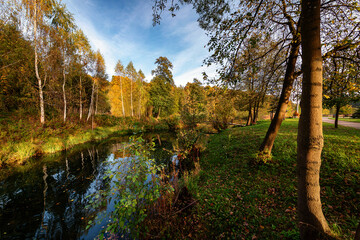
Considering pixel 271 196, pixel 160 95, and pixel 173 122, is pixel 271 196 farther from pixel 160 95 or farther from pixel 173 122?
pixel 160 95

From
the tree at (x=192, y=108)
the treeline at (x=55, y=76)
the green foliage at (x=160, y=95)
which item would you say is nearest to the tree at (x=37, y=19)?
the treeline at (x=55, y=76)

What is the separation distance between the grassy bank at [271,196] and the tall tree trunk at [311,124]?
0.73m

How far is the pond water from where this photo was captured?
377 cm

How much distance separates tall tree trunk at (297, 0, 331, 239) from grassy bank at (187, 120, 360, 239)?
0.73 metres

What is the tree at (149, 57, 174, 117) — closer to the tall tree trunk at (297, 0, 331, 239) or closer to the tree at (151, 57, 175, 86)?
the tree at (151, 57, 175, 86)

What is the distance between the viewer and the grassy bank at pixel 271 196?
275 centimetres

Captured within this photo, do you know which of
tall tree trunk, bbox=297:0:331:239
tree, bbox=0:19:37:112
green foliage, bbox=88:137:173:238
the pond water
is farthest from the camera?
tree, bbox=0:19:37:112

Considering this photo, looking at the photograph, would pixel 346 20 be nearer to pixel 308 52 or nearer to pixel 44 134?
pixel 308 52

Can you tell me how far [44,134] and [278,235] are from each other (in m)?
15.2

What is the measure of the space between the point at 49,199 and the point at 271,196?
27.2 feet

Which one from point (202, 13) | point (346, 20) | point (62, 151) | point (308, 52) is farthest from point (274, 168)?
point (62, 151)

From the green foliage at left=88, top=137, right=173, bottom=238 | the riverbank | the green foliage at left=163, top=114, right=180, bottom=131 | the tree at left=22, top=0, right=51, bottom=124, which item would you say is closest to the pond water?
the green foliage at left=88, top=137, right=173, bottom=238

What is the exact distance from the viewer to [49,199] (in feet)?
16.6

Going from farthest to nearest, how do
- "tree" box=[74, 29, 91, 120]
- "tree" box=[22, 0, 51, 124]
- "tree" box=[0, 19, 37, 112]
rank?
"tree" box=[74, 29, 91, 120]
"tree" box=[22, 0, 51, 124]
"tree" box=[0, 19, 37, 112]
